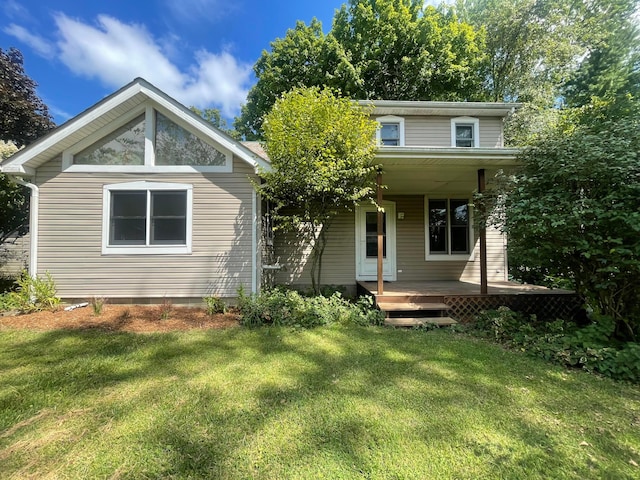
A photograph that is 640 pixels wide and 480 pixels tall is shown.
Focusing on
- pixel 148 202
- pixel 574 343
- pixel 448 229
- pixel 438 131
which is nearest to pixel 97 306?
pixel 148 202

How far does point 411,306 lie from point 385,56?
16.2 meters

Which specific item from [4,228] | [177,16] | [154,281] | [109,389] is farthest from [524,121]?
[4,228]

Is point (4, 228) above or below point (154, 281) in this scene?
above

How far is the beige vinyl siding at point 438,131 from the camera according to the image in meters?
9.52

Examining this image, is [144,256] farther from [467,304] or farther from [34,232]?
[467,304]

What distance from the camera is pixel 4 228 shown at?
33.6ft

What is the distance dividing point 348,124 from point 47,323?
6590 mm

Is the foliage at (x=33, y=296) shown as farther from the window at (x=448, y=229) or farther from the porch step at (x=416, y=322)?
the window at (x=448, y=229)

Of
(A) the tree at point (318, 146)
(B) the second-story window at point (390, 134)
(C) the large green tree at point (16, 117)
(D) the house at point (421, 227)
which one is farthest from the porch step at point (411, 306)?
(C) the large green tree at point (16, 117)

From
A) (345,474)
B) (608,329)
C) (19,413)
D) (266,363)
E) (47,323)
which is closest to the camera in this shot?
(345,474)

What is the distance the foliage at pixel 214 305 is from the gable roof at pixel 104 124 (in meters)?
2.96

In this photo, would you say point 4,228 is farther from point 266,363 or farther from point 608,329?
point 608,329

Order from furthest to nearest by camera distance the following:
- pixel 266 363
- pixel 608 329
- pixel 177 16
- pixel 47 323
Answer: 1. pixel 177 16
2. pixel 47 323
3. pixel 608 329
4. pixel 266 363

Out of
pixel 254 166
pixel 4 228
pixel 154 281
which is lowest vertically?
pixel 154 281
